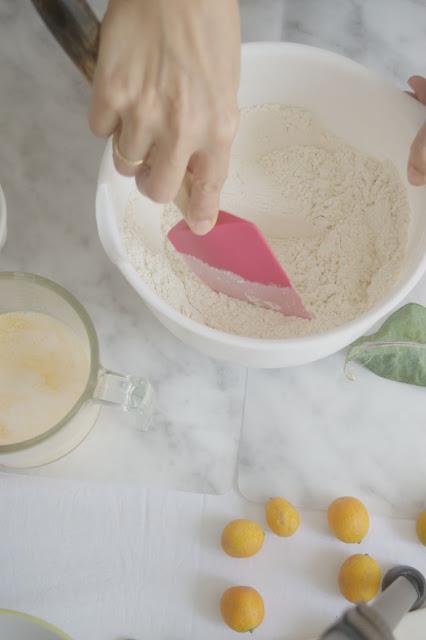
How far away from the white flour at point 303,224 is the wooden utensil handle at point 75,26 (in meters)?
0.21

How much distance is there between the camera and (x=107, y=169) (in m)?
0.81

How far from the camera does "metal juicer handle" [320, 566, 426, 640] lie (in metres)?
0.51

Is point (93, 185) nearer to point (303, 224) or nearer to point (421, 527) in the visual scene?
point (303, 224)

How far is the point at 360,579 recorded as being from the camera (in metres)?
0.85

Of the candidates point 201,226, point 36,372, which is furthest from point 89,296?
point 201,226

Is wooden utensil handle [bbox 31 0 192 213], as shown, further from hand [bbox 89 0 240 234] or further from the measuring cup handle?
the measuring cup handle

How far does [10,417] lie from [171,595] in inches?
10.8

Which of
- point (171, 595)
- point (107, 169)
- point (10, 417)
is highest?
point (107, 169)

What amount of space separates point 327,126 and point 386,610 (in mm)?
557

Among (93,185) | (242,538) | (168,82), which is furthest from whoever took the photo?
(93,185)

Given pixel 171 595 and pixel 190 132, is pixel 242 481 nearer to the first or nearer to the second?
pixel 171 595

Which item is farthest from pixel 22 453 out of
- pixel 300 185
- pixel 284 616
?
Answer: pixel 300 185

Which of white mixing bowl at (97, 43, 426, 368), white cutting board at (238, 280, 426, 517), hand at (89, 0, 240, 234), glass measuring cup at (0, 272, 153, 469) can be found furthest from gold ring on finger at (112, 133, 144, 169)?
white cutting board at (238, 280, 426, 517)

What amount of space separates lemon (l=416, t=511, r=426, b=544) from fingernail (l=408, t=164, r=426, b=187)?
1.22 ft
